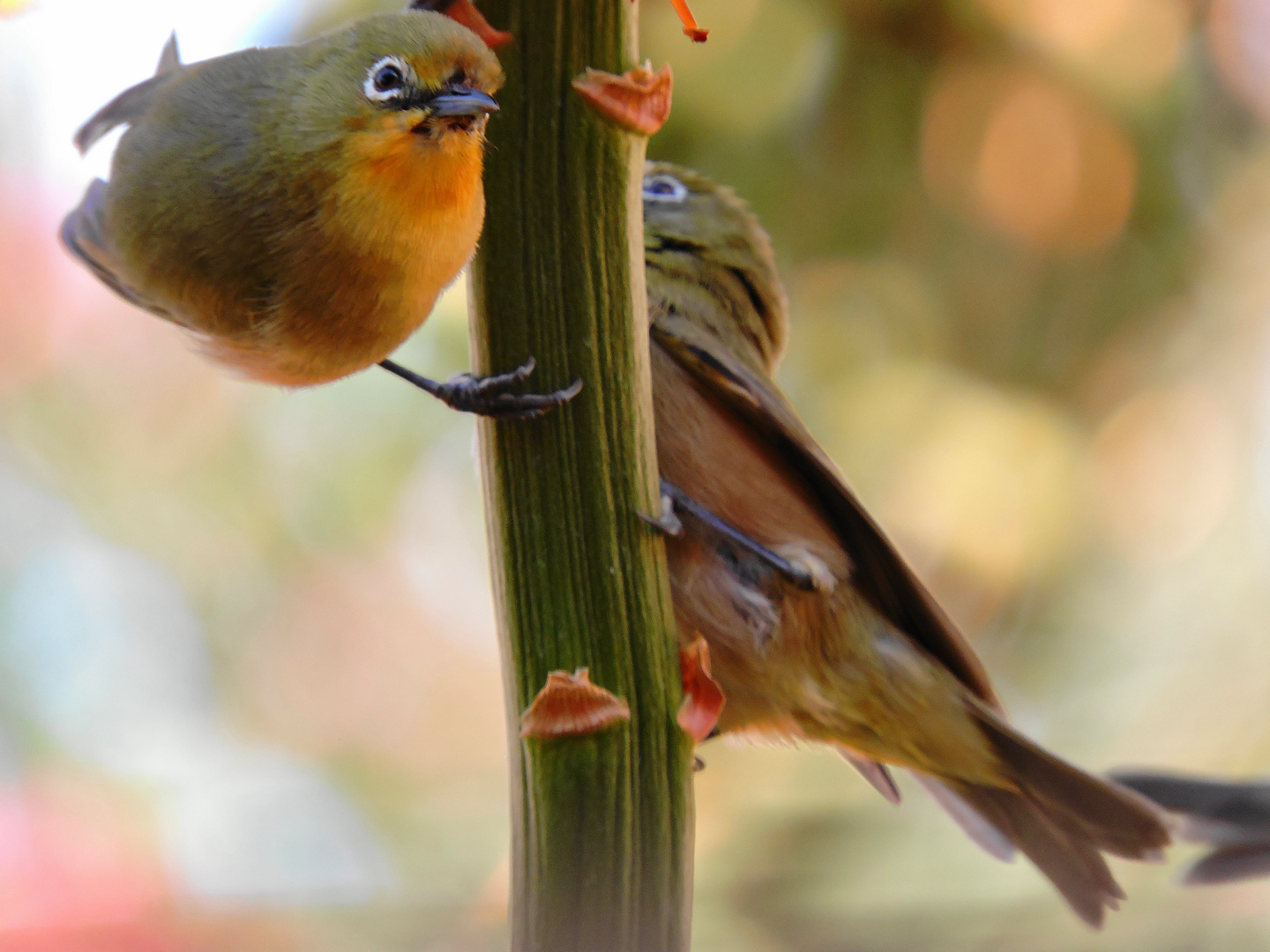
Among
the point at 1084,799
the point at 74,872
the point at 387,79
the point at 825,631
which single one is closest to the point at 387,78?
the point at 387,79

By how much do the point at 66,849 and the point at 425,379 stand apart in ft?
2.34

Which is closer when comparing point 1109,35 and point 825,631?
point 825,631

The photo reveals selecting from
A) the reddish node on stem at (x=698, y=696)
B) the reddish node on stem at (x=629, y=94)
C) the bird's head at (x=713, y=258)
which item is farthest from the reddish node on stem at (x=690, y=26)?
the bird's head at (x=713, y=258)

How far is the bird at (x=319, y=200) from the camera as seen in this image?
0.43m

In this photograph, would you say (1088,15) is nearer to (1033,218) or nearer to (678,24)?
(1033,218)

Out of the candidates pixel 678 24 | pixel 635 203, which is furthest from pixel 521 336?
pixel 678 24

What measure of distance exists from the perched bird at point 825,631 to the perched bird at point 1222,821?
0.02m

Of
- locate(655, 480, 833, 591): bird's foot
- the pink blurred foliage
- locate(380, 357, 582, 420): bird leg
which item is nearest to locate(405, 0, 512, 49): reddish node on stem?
locate(380, 357, 582, 420): bird leg

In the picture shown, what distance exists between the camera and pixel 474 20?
16.2 inches

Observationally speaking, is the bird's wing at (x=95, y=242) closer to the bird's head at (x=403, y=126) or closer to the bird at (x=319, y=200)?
the bird at (x=319, y=200)

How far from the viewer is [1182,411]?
4.58ft

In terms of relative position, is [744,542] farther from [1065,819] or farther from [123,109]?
[123,109]

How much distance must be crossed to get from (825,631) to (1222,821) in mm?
298

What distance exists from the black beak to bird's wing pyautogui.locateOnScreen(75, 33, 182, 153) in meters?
0.34
